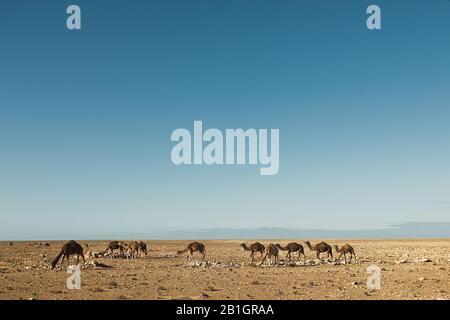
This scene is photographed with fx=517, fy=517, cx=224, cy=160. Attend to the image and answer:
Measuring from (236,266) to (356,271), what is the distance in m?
7.03

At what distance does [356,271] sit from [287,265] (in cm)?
472

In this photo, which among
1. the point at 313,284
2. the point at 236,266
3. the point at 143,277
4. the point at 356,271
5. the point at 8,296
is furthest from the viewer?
the point at 236,266

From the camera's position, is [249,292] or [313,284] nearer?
[249,292]

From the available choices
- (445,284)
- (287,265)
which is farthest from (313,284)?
(287,265)

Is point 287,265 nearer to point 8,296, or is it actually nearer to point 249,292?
point 249,292
